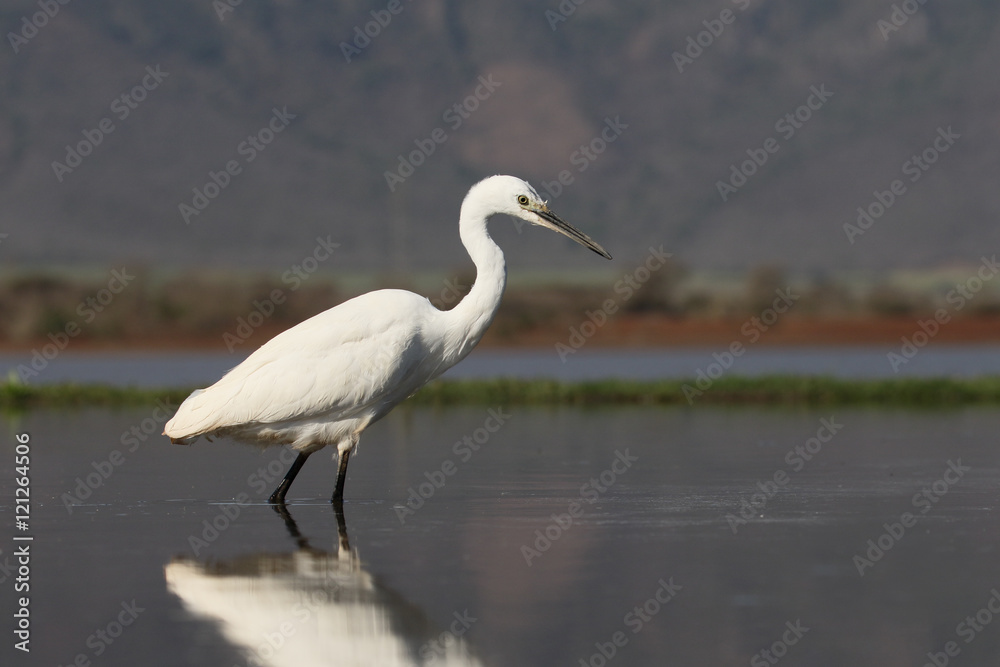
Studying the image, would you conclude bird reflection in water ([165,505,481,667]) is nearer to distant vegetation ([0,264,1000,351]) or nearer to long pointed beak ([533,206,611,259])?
long pointed beak ([533,206,611,259])

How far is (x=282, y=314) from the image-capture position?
220 ft

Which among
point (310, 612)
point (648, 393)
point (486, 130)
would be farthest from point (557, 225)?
point (486, 130)

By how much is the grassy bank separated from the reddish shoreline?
106 ft

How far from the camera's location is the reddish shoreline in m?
58.9

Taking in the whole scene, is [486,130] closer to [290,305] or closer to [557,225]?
[290,305]

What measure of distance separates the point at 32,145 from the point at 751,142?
41208 mm

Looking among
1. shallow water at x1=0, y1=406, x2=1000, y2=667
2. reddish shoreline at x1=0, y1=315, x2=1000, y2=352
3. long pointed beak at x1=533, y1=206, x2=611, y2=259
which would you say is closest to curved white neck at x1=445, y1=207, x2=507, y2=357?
long pointed beak at x1=533, y1=206, x2=611, y2=259

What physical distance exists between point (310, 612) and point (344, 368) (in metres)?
3.74

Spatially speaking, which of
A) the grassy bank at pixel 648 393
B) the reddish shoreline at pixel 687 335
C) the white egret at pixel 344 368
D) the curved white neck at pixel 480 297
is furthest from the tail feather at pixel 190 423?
the reddish shoreline at pixel 687 335

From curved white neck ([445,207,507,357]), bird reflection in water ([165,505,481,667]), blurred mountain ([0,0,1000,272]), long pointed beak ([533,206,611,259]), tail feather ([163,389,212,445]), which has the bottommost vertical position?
bird reflection in water ([165,505,481,667])

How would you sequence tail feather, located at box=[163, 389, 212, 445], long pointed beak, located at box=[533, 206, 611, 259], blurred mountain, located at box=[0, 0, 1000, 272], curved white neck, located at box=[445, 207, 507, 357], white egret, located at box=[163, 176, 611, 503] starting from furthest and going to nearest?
blurred mountain, located at box=[0, 0, 1000, 272] < long pointed beak, located at box=[533, 206, 611, 259] < curved white neck, located at box=[445, 207, 507, 357] < tail feather, located at box=[163, 389, 212, 445] < white egret, located at box=[163, 176, 611, 503]

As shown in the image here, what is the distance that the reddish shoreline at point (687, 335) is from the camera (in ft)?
193

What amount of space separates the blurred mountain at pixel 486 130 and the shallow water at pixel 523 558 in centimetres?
6563

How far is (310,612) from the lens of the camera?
24.7 ft
